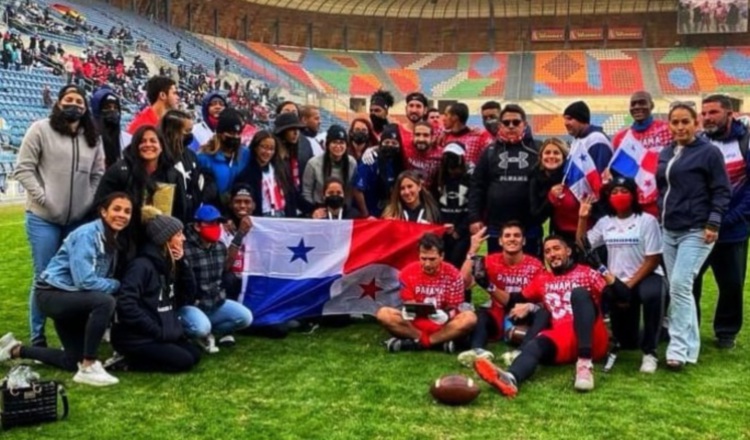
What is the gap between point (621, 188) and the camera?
5.53m

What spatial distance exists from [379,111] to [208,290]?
9.53 ft

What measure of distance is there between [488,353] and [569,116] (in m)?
2.14

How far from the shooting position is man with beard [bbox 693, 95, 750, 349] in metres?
5.71

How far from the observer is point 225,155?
6355 millimetres

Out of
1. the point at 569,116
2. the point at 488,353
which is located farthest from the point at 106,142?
the point at 569,116

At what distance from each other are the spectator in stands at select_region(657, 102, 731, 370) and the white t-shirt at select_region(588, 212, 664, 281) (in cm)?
12

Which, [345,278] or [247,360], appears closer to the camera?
[247,360]

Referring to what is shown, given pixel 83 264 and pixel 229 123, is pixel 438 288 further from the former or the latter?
pixel 83 264

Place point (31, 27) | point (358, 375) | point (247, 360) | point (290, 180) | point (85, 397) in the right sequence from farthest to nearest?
1. point (31, 27)
2. point (290, 180)
3. point (247, 360)
4. point (358, 375)
5. point (85, 397)

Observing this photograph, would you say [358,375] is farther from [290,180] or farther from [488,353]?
[290,180]

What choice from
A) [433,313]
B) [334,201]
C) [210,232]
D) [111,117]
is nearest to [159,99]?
[111,117]

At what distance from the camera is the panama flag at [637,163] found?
19.5 ft

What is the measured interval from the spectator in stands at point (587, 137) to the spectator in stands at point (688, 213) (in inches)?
28.2

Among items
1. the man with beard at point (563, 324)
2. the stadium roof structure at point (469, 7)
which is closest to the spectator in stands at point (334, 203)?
the man with beard at point (563, 324)
